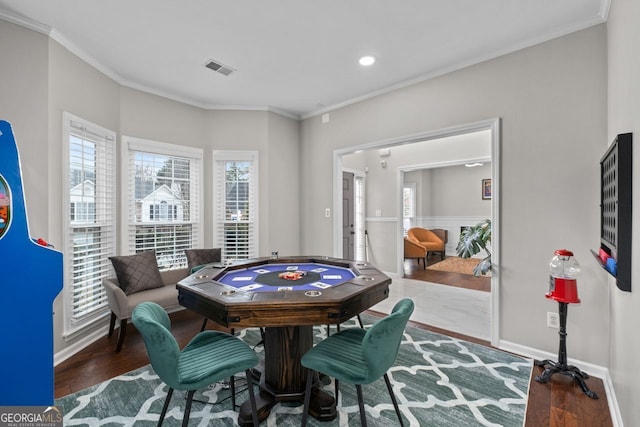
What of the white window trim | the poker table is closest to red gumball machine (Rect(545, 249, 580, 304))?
the poker table

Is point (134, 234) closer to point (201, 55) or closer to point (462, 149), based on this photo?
point (201, 55)

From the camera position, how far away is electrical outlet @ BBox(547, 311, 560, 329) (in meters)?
2.63

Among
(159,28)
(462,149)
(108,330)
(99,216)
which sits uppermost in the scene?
(159,28)

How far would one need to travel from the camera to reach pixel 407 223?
864 centimetres

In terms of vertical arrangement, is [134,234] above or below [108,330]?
above

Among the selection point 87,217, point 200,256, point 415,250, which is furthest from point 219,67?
point 415,250

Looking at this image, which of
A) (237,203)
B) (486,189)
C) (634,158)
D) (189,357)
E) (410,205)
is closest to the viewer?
(634,158)

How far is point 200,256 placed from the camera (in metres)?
3.90

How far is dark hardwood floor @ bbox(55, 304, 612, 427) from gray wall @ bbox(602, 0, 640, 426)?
0.73 feet

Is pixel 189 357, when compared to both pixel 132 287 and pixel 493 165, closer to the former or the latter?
pixel 132 287

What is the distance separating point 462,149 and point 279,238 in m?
A: 3.79

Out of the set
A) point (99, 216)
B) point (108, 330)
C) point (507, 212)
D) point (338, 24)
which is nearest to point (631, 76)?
point (507, 212)

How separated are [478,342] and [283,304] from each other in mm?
2434

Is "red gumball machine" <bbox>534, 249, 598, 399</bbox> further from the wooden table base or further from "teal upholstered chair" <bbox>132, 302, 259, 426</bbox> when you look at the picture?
"teal upholstered chair" <bbox>132, 302, 259, 426</bbox>
